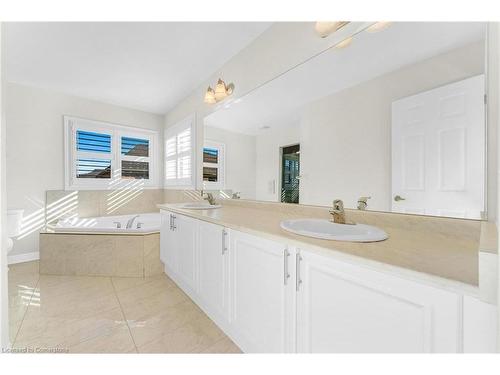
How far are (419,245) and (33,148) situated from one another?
4.21 metres

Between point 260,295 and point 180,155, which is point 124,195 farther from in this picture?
point 260,295

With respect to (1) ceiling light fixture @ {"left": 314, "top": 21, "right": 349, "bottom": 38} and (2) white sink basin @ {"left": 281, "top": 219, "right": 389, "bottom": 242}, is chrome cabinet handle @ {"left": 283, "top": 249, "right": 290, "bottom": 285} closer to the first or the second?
(2) white sink basin @ {"left": 281, "top": 219, "right": 389, "bottom": 242}

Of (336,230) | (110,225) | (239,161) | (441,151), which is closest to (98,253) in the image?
(110,225)

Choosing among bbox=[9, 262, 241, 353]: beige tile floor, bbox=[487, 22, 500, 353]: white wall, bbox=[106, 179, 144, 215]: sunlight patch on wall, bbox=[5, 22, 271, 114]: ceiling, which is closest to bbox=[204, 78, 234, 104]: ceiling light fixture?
bbox=[5, 22, 271, 114]: ceiling

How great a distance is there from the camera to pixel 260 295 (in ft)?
3.57

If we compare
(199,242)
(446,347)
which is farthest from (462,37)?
(199,242)

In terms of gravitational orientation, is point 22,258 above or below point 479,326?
below

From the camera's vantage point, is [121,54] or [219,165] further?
[219,165]

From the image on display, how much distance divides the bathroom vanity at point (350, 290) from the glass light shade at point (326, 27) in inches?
45.3

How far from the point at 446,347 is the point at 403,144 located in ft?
2.95

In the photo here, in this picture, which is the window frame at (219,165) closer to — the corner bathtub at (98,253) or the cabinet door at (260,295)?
the corner bathtub at (98,253)

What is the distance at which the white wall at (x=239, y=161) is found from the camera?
6.70 ft

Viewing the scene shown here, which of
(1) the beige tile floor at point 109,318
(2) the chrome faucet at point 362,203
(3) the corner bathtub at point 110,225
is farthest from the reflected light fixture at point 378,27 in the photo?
(3) the corner bathtub at point 110,225
